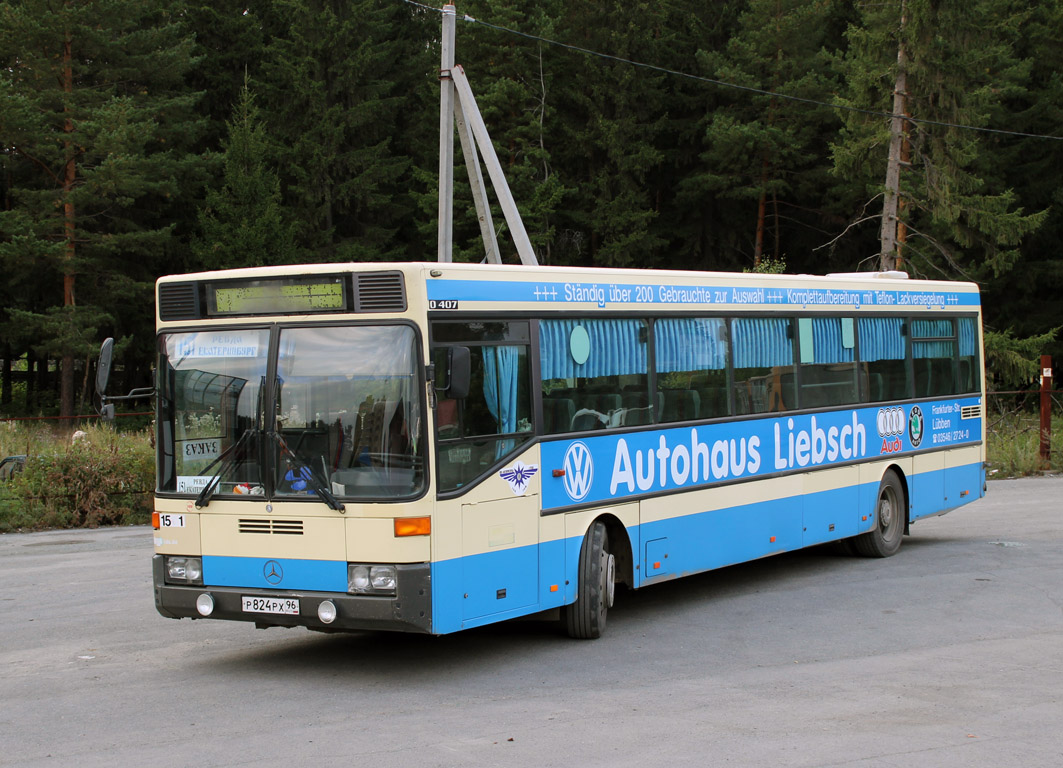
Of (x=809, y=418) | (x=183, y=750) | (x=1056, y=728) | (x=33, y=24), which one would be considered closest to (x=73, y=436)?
(x=809, y=418)

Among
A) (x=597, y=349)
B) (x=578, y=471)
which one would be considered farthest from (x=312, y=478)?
(x=597, y=349)

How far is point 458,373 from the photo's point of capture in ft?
25.6

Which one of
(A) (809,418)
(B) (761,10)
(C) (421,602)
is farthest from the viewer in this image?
(B) (761,10)

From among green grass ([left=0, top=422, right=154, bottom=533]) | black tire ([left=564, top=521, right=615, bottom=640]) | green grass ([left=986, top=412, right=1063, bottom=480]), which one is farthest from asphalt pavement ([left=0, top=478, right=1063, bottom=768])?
green grass ([left=986, top=412, right=1063, bottom=480])

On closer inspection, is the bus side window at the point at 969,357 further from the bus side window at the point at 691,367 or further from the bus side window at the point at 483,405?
the bus side window at the point at 483,405

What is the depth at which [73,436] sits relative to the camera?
19.4 meters

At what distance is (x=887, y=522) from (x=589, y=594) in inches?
226

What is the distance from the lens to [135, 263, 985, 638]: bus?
783 cm

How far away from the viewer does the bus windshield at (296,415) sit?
783 cm

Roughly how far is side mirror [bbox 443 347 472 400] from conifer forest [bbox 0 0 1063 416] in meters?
29.3

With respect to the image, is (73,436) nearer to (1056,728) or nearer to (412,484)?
(412,484)

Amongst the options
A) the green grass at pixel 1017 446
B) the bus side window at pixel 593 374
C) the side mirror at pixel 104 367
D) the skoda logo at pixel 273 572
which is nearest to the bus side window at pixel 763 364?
the bus side window at pixel 593 374

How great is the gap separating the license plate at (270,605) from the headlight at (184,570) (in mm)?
435

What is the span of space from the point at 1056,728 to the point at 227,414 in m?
5.61
